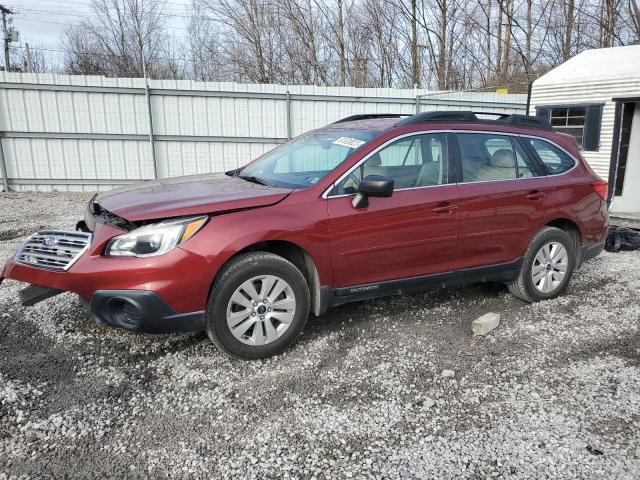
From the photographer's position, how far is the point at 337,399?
3.10 metres

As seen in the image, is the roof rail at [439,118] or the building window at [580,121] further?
the building window at [580,121]

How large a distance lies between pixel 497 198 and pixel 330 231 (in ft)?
5.34

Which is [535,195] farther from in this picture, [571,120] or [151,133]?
[151,133]

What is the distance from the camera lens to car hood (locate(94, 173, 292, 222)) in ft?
10.5

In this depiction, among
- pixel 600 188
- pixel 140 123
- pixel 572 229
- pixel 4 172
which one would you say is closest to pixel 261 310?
pixel 572 229

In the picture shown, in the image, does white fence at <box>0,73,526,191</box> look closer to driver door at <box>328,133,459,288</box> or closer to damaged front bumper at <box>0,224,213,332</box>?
driver door at <box>328,133,459,288</box>

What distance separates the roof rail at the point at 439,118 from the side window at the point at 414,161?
0.42ft

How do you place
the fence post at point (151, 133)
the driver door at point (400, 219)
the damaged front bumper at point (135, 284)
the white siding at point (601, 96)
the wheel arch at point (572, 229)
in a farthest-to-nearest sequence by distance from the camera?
the fence post at point (151, 133) → the white siding at point (601, 96) → the wheel arch at point (572, 229) → the driver door at point (400, 219) → the damaged front bumper at point (135, 284)

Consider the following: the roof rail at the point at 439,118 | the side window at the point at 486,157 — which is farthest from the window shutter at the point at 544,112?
the roof rail at the point at 439,118

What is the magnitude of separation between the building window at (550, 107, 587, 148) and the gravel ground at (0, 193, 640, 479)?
18.4 feet

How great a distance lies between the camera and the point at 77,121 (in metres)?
11.5

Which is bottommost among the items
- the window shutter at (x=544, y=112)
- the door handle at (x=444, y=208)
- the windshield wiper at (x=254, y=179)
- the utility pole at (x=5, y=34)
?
the door handle at (x=444, y=208)

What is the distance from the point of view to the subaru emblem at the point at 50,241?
10.9ft

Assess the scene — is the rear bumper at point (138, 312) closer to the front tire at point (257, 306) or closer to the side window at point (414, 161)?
the front tire at point (257, 306)
